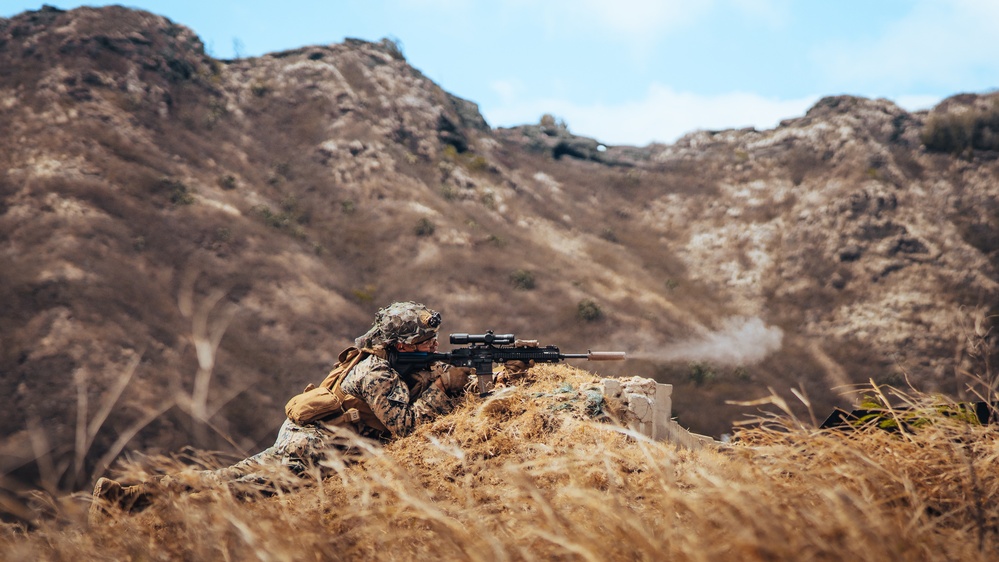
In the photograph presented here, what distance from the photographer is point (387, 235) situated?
4438cm

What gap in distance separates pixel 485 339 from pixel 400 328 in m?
0.98

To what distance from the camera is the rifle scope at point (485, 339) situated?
7484mm

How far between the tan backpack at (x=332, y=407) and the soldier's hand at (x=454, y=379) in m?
0.90

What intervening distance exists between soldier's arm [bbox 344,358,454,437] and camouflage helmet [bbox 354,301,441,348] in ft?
1.18

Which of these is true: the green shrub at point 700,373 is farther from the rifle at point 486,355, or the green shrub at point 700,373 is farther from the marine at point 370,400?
the marine at point 370,400

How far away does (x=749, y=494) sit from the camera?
296 centimetres

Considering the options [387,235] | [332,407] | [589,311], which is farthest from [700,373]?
[332,407]

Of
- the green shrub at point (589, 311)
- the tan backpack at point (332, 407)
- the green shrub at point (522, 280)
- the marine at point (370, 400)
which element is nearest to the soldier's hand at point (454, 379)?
the marine at point (370, 400)

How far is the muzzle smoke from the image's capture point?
38.7 meters

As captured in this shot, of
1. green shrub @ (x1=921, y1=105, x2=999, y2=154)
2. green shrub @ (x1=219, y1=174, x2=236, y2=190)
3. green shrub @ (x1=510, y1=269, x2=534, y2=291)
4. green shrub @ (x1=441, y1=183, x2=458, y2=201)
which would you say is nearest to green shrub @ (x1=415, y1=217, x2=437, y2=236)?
green shrub @ (x1=441, y1=183, x2=458, y2=201)

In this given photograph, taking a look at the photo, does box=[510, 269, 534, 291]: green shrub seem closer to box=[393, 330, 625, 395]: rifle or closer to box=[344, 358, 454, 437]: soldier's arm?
box=[393, 330, 625, 395]: rifle

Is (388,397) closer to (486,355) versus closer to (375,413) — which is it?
(375,413)

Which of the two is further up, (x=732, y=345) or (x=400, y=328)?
(x=400, y=328)

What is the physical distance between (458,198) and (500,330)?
1561 cm
